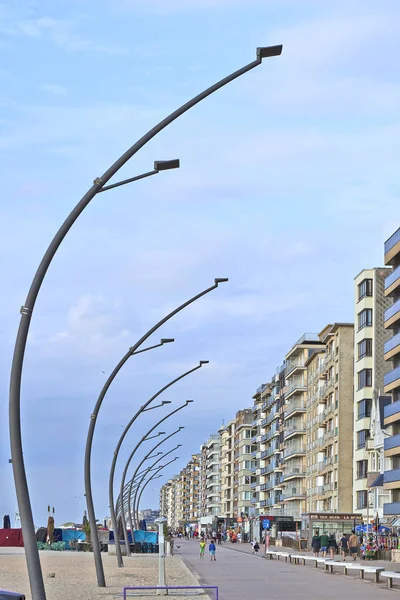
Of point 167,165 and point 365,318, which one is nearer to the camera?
point 167,165

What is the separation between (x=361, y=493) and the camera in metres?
90.3

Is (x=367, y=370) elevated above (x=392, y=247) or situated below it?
below

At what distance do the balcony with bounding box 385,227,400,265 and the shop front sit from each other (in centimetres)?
1713

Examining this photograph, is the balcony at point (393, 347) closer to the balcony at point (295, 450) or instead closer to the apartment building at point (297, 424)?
the apartment building at point (297, 424)

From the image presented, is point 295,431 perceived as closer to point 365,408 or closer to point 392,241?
point 365,408

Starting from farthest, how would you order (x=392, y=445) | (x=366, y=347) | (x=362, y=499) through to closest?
(x=366, y=347) < (x=362, y=499) < (x=392, y=445)

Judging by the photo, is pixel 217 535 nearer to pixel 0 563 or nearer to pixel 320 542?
pixel 320 542

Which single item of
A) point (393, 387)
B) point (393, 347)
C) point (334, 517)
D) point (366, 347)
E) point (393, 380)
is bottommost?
point (334, 517)

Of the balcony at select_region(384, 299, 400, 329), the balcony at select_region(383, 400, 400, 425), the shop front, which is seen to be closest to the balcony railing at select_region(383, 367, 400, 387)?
the balcony at select_region(383, 400, 400, 425)

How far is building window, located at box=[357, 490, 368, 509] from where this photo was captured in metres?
88.5

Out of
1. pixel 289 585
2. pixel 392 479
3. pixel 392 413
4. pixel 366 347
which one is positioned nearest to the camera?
pixel 289 585

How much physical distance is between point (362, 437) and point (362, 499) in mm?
4771

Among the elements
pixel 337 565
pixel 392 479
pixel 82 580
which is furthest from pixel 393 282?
pixel 82 580

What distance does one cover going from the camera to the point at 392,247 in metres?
73.0
